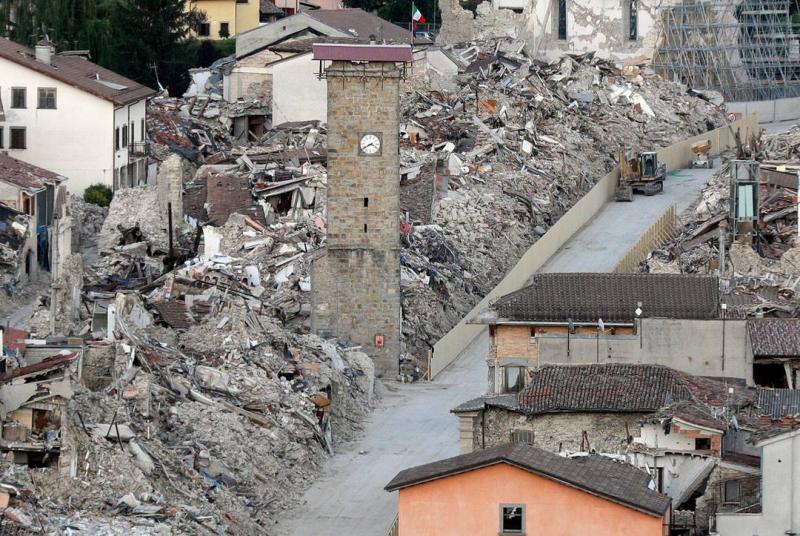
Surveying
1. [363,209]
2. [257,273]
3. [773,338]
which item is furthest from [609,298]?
[257,273]

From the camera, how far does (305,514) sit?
52.3 m

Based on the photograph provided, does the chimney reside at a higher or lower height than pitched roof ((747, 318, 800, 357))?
higher

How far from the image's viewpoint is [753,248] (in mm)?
74875

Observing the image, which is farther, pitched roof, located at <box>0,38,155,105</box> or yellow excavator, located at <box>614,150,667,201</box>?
yellow excavator, located at <box>614,150,667,201</box>

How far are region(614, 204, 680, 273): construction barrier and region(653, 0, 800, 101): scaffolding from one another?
31952 millimetres

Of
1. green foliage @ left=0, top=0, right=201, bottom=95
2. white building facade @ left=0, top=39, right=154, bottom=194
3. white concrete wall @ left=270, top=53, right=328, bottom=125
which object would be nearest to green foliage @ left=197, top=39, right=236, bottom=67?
green foliage @ left=0, top=0, right=201, bottom=95

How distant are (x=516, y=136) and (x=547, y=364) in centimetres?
4183

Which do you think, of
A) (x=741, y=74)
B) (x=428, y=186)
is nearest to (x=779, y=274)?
(x=428, y=186)

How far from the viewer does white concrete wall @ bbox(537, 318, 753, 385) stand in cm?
5369

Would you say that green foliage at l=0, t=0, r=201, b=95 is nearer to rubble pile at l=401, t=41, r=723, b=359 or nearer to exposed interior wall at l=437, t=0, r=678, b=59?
rubble pile at l=401, t=41, r=723, b=359

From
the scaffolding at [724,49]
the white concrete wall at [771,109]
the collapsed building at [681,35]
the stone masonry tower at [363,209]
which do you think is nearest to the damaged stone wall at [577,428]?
the stone masonry tower at [363,209]

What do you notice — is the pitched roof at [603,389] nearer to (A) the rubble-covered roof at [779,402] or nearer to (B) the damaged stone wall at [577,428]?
(B) the damaged stone wall at [577,428]

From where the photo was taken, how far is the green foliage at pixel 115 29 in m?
104

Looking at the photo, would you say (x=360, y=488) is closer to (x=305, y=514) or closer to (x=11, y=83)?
(x=305, y=514)
